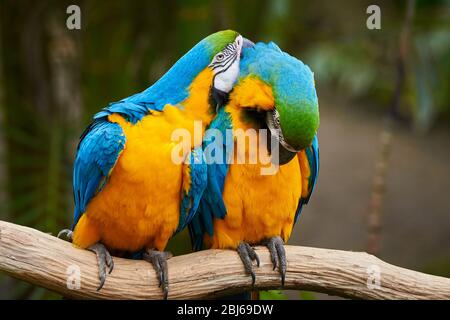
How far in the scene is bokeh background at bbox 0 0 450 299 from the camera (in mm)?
3604

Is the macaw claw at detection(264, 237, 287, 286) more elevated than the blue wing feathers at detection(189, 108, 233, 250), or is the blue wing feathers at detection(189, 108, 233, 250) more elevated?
the blue wing feathers at detection(189, 108, 233, 250)

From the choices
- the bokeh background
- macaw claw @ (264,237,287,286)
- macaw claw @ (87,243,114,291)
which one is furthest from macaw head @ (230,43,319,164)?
the bokeh background

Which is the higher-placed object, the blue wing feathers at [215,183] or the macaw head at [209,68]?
the macaw head at [209,68]

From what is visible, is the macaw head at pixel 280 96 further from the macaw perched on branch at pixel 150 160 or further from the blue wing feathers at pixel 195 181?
the blue wing feathers at pixel 195 181

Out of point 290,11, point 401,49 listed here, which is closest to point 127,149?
point 401,49

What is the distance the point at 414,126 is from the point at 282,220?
478 centimetres

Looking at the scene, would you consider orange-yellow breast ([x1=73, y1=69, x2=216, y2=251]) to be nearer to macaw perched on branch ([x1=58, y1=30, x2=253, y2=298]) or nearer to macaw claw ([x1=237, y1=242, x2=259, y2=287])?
macaw perched on branch ([x1=58, y1=30, x2=253, y2=298])

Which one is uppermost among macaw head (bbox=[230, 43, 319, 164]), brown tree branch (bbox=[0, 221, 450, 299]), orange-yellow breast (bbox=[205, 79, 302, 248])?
macaw head (bbox=[230, 43, 319, 164])

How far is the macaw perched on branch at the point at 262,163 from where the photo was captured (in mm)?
1977

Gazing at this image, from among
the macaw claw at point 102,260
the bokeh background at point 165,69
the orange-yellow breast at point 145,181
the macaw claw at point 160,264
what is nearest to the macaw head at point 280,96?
the orange-yellow breast at point 145,181

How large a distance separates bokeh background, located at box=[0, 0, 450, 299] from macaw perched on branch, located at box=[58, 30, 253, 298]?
609 millimetres

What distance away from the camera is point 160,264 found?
2.15m

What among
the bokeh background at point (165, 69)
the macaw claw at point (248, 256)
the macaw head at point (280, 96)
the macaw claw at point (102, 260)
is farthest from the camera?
the bokeh background at point (165, 69)

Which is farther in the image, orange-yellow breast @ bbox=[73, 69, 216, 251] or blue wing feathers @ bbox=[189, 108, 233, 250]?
blue wing feathers @ bbox=[189, 108, 233, 250]
